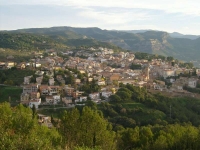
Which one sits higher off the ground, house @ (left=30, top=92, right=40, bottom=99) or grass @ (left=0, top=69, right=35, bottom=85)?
grass @ (left=0, top=69, right=35, bottom=85)

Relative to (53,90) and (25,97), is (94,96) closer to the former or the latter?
(53,90)

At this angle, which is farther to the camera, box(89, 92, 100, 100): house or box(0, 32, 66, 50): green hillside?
box(0, 32, 66, 50): green hillside

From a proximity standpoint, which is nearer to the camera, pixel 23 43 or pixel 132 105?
pixel 132 105

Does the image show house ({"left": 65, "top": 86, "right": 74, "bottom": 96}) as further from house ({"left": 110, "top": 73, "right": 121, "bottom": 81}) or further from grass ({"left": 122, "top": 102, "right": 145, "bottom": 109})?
house ({"left": 110, "top": 73, "right": 121, "bottom": 81})

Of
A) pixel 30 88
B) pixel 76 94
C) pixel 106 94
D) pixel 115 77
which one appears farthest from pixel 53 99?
pixel 115 77

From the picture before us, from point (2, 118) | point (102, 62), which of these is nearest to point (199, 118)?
point (2, 118)

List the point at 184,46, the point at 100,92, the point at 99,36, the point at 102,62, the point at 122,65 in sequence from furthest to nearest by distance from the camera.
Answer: the point at 99,36, the point at 184,46, the point at 102,62, the point at 122,65, the point at 100,92

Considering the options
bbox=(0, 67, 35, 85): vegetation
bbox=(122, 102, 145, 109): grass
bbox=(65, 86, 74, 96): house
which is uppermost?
bbox=(0, 67, 35, 85): vegetation

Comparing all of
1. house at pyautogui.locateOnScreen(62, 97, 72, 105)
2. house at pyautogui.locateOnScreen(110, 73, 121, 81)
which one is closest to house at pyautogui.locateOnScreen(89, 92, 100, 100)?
house at pyautogui.locateOnScreen(62, 97, 72, 105)

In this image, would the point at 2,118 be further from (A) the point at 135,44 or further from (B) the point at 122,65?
(A) the point at 135,44
